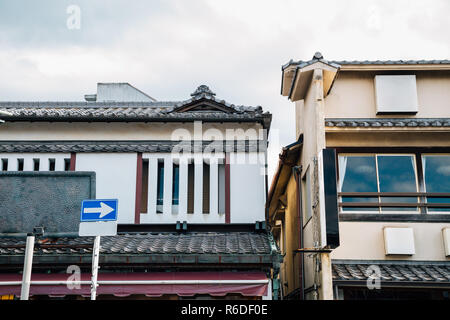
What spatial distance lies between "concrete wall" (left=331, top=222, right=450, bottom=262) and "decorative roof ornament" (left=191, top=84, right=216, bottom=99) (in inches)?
215

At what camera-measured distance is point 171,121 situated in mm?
14844

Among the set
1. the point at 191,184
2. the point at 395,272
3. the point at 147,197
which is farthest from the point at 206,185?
the point at 395,272

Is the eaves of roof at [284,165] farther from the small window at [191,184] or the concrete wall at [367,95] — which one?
the small window at [191,184]

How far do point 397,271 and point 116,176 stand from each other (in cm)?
776

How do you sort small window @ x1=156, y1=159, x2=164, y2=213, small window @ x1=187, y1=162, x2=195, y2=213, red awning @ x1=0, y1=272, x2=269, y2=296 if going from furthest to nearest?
small window @ x1=187, y1=162, x2=195, y2=213, small window @ x1=156, y1=159, x2=164, y2=213, red awning @ x1=0, y1=272, x2=269, y2=296

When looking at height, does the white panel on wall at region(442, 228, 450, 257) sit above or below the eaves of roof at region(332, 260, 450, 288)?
above

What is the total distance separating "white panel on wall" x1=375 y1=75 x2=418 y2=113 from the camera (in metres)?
13.8

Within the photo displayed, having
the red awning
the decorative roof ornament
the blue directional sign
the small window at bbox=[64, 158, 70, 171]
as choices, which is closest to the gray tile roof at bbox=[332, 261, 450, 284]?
the red awning

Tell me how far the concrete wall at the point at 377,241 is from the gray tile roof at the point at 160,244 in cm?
198

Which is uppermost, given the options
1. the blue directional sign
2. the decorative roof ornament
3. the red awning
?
the decorative roof ornament

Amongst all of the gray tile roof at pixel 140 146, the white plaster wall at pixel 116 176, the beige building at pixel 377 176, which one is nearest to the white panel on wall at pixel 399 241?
the beige building at pixel 377 176

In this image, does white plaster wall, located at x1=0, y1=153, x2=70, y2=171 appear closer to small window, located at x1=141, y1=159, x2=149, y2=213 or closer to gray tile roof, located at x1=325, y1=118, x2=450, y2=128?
small window, located at x1=141, y1=159, x2=149, y2=213

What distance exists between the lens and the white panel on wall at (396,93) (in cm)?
1376

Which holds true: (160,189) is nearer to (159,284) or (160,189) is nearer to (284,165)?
(159,284)
